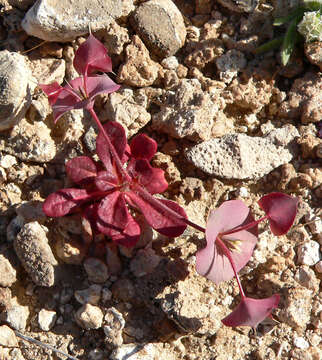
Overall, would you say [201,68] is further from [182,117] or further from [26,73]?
[26,73]

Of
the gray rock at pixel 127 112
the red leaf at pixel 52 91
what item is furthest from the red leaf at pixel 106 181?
the red leaf at pixel 52 91

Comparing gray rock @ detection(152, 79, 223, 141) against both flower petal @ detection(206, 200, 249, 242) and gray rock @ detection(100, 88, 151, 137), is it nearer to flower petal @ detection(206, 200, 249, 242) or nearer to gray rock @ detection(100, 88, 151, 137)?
gray rock @ detection(100, 88, 151, 137)

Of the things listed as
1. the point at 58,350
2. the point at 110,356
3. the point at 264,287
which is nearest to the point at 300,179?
the point at 264,287

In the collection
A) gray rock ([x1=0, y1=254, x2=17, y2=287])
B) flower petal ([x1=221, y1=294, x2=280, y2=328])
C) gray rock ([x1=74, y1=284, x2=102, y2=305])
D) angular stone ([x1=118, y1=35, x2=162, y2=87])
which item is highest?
angular stone ([x1=118, y1=35, x2=162, y2=87])

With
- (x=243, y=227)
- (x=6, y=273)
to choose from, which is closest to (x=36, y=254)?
(x=6, y=273)

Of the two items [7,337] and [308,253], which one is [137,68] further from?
[7,337]

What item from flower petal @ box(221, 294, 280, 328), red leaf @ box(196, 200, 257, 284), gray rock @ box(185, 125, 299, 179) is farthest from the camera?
gray rock @ box(185, 125, 299, 179)

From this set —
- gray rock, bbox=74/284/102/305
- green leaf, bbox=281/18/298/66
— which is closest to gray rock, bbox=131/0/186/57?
green leaf, bbox=281/18/298/66
